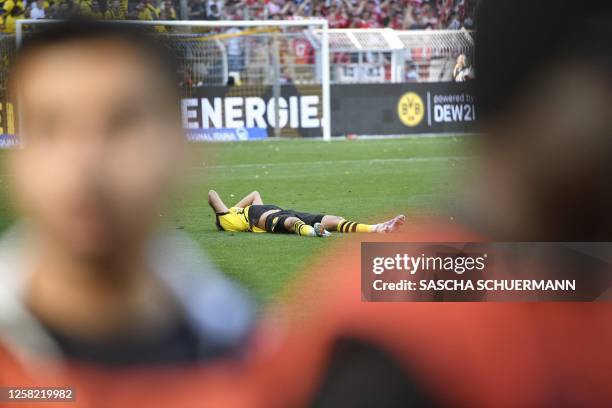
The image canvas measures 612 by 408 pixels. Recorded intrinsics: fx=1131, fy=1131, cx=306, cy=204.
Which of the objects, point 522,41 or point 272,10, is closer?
point 522,41

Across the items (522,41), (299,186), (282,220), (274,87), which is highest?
(522,41)

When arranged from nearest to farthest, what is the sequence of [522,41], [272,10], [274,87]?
[522,41]
[272,10]
[274,87]

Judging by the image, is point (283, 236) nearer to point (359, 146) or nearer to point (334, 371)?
point (334, 371)

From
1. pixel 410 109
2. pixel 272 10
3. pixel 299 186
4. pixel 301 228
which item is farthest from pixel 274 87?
pixel 301 228

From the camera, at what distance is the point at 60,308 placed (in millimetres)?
766

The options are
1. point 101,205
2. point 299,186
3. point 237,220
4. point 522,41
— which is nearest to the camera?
point 101,205

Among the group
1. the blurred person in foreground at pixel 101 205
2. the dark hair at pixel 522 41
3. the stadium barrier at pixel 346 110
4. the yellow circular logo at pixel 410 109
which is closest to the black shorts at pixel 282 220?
the dark hair at pixel 522 41

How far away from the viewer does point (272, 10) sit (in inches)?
174

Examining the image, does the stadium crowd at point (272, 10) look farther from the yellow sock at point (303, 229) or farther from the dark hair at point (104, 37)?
the yellow sock at point (303, 229)

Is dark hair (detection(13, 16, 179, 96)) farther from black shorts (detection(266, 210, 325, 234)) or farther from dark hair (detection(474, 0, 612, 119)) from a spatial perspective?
black shorts (detection(266, 210, 325, 234))

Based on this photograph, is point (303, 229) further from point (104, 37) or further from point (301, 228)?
point (104, 37)

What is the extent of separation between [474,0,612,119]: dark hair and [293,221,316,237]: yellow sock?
227 centimetres

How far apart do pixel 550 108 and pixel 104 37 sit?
0.39 meters

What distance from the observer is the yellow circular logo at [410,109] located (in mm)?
8859
